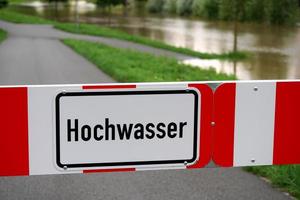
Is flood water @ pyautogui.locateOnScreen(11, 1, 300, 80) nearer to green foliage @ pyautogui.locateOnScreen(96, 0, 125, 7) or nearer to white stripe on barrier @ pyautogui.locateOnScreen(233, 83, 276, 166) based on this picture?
green foliage @ pyautogui.locateOnScreen(96, 0, 125, 7)

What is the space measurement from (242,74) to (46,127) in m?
18.3

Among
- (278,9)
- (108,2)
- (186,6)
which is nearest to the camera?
(278,9)

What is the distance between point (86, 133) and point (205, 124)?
0.69 meters

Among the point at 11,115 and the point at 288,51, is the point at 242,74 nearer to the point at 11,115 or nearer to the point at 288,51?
the point at 288,51

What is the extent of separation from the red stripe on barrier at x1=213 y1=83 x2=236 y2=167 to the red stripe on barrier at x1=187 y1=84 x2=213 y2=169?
3 centimetres

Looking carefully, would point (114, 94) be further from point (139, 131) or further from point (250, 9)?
point (250, 9)

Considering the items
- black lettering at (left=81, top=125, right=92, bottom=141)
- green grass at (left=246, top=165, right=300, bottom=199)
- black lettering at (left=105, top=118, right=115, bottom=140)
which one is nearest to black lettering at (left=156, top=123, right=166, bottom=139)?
black lettering at (left=105, top=118, right=115, bottom=140)

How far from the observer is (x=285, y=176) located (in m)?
4.92

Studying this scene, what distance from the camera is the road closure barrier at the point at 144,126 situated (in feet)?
10.7

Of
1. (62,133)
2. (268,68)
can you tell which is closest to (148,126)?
(62,133)

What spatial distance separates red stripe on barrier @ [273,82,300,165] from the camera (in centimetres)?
351

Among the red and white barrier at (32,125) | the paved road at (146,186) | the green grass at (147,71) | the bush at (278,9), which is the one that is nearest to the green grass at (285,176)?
the paved road at (146,186)

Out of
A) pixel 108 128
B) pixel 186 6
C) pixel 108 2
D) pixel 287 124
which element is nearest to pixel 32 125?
pixel 108 128

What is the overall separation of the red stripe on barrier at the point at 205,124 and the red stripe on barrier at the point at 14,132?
0.93m
